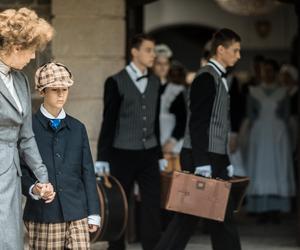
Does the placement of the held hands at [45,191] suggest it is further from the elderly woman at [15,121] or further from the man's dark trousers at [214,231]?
the man's dark trousers at [214,231]

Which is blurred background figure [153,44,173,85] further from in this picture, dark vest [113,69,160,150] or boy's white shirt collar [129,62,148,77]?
dark vest [113,69,160,150]

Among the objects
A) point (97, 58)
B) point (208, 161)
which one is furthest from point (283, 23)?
point (208, 161)

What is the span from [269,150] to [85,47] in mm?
3075

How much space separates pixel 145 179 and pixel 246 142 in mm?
3363

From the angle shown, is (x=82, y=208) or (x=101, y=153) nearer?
(x=82, y=208)

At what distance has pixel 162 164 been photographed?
8.52 m

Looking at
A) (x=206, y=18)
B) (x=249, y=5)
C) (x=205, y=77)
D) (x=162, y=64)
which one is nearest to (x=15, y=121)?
(x=205, y=77)

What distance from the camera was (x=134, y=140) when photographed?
816 centimetres

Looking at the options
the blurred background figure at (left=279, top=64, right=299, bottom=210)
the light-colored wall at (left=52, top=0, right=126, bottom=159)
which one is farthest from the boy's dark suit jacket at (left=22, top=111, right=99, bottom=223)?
the blurred background figure at (left=279, top=64, right=299, bottom=210)

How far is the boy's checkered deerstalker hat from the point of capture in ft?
20.0

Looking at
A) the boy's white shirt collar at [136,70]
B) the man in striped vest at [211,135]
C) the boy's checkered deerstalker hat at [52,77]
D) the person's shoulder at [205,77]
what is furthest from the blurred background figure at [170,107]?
the boy's checkered deerstalker hat at [52,77]

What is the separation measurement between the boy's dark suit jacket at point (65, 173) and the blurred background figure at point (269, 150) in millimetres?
4941

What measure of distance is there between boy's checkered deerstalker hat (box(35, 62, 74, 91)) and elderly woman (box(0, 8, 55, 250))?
25cm

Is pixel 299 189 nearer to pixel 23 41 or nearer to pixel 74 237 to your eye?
pixel 74 237
